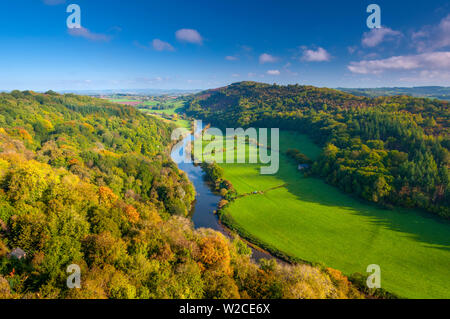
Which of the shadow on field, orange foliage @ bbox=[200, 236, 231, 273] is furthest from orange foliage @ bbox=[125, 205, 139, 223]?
the shadow on field

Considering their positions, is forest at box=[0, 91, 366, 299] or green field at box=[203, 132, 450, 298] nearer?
forest at box=[0, 91, 366, 299]

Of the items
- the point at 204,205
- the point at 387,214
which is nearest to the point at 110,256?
the point at 204,205

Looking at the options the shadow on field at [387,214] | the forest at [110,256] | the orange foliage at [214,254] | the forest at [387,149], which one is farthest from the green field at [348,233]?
the orange foliage at [214,254]

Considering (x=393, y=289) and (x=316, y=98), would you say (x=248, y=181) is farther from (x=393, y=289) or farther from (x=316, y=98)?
(x=316, y=98)

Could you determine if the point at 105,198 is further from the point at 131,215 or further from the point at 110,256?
the point at 110,256

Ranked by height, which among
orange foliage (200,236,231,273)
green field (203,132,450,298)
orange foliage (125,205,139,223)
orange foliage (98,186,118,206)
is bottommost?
green field (203,132,450,298)

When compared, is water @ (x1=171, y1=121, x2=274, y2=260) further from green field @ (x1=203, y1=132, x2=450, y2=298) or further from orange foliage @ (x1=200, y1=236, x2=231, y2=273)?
orange foliage @ (x1=200, y1=236, x2=231, y2=273)
